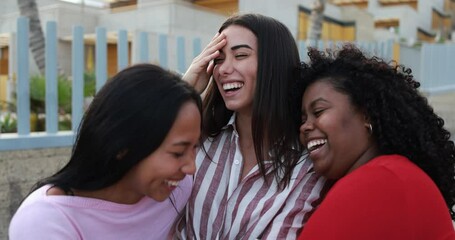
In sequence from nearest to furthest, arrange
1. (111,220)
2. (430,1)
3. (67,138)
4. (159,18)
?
(111,220) → (67,138) → (159,18) → (430,1)

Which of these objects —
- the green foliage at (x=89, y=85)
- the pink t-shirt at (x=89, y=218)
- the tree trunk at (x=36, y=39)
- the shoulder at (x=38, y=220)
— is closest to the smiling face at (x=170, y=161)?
the pink t-shirt at (x=89, y=218)

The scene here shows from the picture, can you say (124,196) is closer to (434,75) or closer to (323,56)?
(323,56)

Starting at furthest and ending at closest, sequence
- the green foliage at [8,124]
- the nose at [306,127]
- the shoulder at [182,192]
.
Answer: the green foliage at [8,124] → the shoulder at [182,192] → the nose at [306,127]

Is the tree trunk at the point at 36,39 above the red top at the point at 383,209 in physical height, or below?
above

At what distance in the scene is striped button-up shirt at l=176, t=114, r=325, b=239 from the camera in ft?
5.25

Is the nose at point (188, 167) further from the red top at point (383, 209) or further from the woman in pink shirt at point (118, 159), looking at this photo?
the red top at point (383, 209)

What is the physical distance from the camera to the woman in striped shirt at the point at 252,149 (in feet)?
5.36

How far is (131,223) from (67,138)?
8.76 ft

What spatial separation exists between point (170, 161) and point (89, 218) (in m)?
0.28

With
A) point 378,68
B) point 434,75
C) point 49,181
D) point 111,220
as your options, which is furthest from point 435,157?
point 434,75

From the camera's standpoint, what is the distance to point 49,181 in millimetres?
1358

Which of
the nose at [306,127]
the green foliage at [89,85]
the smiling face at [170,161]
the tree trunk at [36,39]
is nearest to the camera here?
the smiling face at [170,161]

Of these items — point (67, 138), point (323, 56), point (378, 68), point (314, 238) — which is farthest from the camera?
point (67, 138)

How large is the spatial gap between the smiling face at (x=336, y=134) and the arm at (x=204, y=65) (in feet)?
1.51
